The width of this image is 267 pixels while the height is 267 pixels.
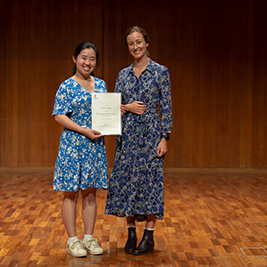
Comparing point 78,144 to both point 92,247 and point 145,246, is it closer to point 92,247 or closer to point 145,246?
point 92,247

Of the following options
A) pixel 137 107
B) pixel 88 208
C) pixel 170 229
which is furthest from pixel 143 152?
pixel 170 229

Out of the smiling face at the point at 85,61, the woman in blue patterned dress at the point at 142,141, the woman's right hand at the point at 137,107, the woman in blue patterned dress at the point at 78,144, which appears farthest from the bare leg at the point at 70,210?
the smiling face at the point at 85,61

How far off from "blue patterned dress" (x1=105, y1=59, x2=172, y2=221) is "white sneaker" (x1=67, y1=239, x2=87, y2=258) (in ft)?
0.99

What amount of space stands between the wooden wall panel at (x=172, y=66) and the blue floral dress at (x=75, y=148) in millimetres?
3511

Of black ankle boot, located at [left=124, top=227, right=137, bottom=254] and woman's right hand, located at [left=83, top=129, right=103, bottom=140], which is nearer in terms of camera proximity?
woman's right hand, located at [left=83, top=129, right=103, bottom=140]

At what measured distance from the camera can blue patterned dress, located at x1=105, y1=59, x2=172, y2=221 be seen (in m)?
2.44

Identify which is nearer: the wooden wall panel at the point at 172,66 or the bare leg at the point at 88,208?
the bare leg at the point at 88,208

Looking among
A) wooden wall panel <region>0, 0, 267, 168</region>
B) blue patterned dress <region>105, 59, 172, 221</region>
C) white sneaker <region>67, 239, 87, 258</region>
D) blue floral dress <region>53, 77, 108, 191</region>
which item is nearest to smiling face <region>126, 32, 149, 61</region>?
blue patterned dress <region>105, 59, 172, 221</region>

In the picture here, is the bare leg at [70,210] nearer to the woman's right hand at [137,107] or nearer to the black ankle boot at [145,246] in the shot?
the black ankle boot at [145,246]

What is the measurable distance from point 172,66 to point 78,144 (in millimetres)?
3785

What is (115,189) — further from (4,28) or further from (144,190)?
(4,28)

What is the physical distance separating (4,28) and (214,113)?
340 centimetres

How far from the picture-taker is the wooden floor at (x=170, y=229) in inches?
95.8

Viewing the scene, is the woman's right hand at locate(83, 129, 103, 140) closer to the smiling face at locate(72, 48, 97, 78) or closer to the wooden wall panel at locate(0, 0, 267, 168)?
the smiling face at locate(72, 48, 97, 78)
